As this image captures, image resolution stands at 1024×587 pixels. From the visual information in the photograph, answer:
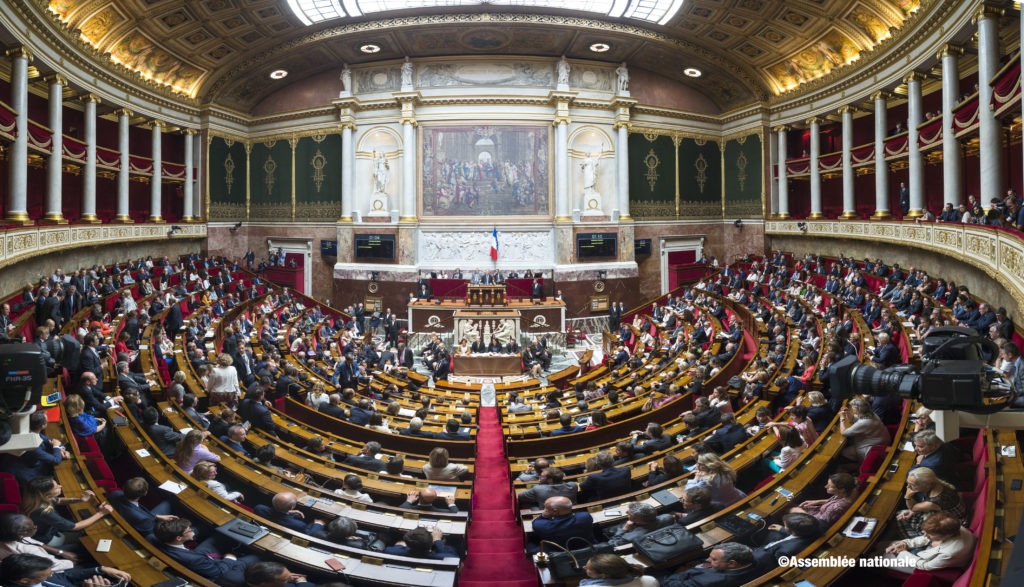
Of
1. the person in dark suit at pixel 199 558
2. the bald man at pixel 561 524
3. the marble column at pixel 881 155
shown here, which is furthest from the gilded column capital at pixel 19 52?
the marble column at pixel 881 155

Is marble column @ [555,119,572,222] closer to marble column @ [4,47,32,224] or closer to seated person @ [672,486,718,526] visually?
marble column @ [4,47,32,224]

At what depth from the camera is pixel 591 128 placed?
2841 centimetres

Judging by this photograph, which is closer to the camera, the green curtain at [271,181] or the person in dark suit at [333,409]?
the person in dark suit at [333,409]

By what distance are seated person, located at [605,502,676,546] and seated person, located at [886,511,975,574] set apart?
1.94m

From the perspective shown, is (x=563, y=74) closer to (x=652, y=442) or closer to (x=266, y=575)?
(x=652, y=442)

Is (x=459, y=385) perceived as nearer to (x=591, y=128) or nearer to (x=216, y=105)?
(x=591, y=128)

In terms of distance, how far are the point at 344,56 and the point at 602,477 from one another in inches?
995

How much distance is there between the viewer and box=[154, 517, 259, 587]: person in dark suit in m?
4.74

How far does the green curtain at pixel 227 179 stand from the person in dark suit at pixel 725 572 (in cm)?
Answer: 2891

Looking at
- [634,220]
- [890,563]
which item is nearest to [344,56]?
[634,220]

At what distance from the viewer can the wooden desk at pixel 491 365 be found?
18438 mm

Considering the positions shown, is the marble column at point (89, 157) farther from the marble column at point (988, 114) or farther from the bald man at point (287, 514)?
the marble column at point (988, 114)

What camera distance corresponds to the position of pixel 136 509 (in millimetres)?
5312

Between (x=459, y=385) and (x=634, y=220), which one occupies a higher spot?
(x=634, y=220)
